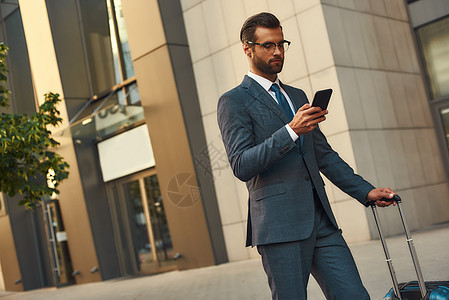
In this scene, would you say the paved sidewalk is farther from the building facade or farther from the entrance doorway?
the entrance doorway

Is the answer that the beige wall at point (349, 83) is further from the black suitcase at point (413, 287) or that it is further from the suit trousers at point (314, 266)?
the suit trousers at point (314, 266)

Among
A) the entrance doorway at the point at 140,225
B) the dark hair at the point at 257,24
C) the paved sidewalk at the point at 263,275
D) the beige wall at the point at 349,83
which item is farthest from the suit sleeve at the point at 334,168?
the entrance doorway at the point at 140,225

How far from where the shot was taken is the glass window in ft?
37.3

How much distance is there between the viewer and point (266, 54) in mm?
2605

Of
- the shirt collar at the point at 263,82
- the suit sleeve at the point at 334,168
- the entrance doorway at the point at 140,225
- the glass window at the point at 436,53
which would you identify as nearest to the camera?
the shirt collar at the point at 263,82

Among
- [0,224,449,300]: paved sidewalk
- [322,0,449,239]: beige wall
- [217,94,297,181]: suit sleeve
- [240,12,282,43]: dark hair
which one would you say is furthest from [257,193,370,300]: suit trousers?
[322,0,449,239]: beige wall

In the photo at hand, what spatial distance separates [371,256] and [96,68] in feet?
32.6

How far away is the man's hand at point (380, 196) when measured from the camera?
2.62 meters

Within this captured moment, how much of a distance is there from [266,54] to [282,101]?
262mm

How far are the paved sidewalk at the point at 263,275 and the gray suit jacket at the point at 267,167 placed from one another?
2.91 meters

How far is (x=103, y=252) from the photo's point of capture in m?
14.5

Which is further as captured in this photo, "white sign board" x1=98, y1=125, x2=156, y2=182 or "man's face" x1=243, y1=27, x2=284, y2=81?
"white sign board" x1=98, y1=125, x2=156, y2=182

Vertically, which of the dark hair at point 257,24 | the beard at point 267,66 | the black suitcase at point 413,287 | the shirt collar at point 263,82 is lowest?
the black suitcase at point 413,287

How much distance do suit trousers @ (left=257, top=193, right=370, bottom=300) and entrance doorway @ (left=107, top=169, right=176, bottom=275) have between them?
10.4m
